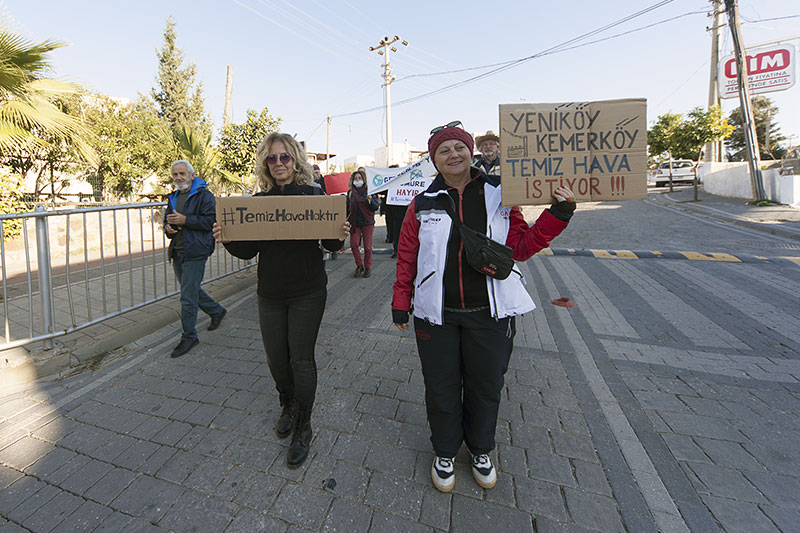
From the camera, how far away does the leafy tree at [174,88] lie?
26766mm

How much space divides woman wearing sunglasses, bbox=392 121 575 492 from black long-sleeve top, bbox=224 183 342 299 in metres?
0.64

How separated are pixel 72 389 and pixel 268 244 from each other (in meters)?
2.55

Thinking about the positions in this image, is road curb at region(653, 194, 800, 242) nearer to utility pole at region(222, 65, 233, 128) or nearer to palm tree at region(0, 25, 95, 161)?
palm tree at region(0, 25, 95, 161)

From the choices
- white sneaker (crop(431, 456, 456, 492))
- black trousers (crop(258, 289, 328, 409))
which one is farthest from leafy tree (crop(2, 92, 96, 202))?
white sneaker (crop(431, 456, 456, 492))

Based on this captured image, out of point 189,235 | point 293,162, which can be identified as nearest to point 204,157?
point 189,235

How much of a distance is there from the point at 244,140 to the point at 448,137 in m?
12.9

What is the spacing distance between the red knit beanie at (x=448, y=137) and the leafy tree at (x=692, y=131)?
2527cm

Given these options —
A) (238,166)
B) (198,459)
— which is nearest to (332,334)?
(198,459)

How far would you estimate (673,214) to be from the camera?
1562cm

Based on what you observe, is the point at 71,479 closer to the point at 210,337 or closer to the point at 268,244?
the point at 268,244

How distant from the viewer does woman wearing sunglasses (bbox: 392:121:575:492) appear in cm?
211

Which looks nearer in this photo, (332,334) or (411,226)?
(411,226)

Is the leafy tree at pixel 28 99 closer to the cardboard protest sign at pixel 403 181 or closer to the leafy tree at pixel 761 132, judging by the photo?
the cardboard protest sign at pixel 403 181

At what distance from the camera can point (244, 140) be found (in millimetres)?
13109
